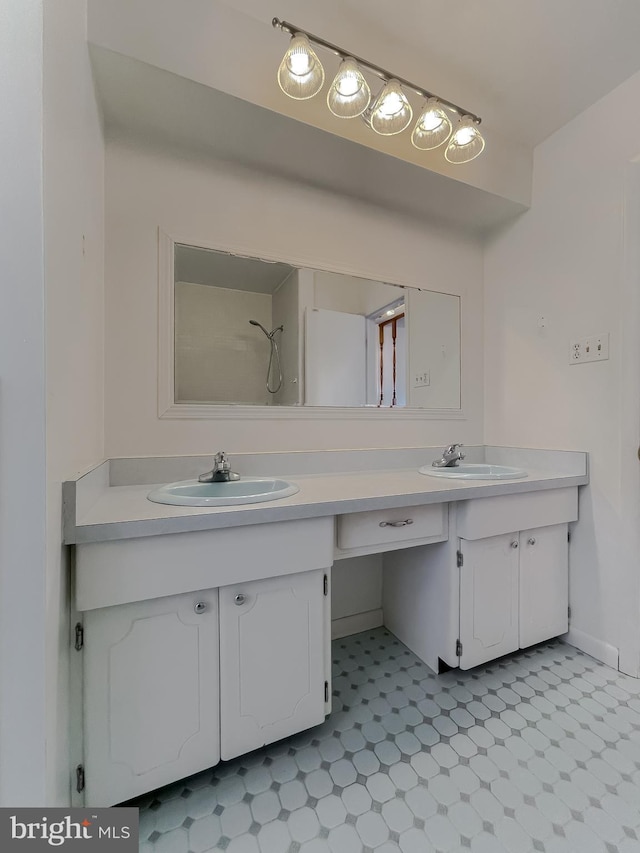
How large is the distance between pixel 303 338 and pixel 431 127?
91 centimetres

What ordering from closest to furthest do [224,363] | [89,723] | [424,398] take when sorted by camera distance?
1. [89,723]
2. [224,363]
3. [424,398]

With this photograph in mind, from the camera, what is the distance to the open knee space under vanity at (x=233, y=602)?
805mm

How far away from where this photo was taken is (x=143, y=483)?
1262mm

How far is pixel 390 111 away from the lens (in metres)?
1.25

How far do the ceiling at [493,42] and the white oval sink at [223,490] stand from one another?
1504mm

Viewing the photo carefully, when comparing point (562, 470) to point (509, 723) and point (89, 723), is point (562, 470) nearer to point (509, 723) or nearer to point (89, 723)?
point (509, 723)

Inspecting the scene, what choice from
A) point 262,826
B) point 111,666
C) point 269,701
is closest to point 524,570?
point 269,701

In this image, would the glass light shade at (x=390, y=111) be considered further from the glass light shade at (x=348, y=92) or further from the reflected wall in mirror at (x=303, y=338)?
the reflected wall in mirror at (x=303, y=338)

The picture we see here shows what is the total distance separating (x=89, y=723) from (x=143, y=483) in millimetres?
663

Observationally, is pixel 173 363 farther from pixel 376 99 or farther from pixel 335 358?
pixel 376 99

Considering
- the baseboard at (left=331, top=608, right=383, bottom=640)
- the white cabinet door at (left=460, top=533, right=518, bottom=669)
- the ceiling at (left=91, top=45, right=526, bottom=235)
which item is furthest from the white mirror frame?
the baseboard at (left=331, top=608, right=383, bottom=640)

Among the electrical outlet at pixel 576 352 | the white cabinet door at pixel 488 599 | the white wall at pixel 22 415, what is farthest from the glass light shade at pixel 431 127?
the white cabinet door at pixel 488 599

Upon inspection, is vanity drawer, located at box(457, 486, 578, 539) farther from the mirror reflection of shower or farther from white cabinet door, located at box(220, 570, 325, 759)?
the mirror reflection of shower

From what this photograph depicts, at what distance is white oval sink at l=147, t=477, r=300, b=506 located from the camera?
954 mm
